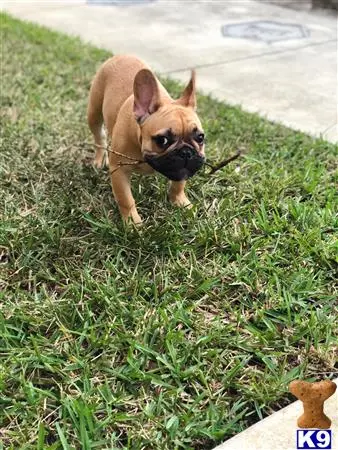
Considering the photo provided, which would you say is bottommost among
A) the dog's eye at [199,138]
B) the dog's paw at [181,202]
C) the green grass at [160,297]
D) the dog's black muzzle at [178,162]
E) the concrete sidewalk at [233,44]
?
the concrete sidewalk at [233,44]

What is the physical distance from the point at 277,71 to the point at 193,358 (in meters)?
4.05

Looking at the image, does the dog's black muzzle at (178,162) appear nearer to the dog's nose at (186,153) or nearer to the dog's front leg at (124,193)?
the dog's nose at (186,153)

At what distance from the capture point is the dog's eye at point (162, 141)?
2693 mm

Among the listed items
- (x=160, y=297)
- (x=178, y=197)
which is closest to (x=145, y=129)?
(x=178, y=197)

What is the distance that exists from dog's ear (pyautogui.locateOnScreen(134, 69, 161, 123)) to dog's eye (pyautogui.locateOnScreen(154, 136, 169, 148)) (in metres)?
0.19

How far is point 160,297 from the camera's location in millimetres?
2801

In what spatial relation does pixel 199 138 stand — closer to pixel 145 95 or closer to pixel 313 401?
pixel 145 95

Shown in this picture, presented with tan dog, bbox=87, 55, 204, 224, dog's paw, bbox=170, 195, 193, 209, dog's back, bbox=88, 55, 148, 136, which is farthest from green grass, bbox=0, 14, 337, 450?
dog's back, bbox=88, 55, 148, 136

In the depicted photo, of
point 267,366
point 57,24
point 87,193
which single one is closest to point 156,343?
point 267,366

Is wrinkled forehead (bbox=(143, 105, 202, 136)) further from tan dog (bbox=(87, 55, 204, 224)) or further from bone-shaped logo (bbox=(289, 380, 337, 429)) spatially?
bone-shaped logo (bbox=(289, 380, 337, 429))

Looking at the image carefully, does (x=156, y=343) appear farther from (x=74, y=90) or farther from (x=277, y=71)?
(x=277, y=71)

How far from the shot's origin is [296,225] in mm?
3271

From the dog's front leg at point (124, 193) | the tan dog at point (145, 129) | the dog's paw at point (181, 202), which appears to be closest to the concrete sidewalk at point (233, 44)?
the dog's paw at point (181, 202)

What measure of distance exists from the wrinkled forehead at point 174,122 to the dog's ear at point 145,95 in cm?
6
